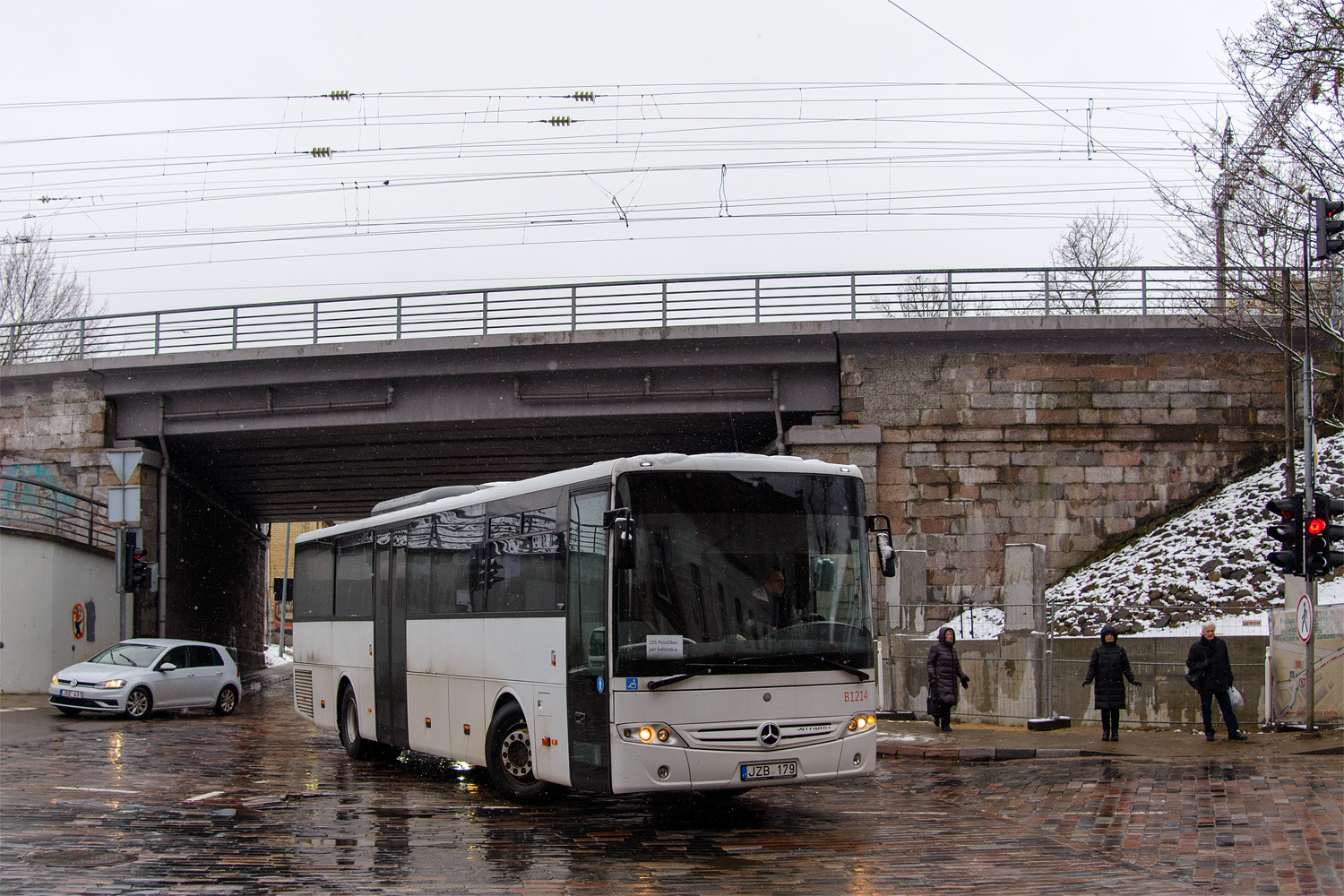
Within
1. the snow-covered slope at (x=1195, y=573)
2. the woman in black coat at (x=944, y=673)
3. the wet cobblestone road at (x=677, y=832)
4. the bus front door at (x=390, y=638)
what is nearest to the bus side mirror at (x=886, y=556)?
the wet cobblestone road at (x=677, y=832)

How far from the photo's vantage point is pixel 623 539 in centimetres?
949

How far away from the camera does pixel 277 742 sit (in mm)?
17734

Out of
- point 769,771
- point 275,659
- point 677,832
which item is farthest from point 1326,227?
point 275,659

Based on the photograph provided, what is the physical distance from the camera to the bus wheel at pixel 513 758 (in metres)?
11.4

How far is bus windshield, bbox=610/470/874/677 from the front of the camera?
31.8ft

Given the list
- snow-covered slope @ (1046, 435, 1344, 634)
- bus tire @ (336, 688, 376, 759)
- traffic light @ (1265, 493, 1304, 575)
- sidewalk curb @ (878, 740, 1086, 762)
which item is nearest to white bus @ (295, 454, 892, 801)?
bus tire @ (336, 688, 376, 759)

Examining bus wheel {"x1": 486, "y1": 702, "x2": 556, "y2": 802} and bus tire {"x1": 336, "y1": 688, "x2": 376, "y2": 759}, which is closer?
bus wheel {"x1": 486, "y1": 702, "x2": 556, "y2": 802}

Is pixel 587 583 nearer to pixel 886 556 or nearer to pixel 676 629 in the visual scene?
pixel 676 629

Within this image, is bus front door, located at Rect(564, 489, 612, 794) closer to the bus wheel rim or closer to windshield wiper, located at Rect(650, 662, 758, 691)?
windshield wiper, located at Rect(650, 662, 758, 691)

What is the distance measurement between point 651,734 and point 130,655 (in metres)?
15.3

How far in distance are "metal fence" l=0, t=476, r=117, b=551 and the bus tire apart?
53.4ft

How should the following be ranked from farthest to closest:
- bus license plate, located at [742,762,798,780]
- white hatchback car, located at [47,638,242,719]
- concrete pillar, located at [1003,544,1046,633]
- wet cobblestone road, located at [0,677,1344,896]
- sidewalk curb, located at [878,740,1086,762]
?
white hatchback car, located at [47,638,242,719] → concrete pillar, located at [1003,544,1046,633] → sidewalk curb, located at [878,740,1086,762] → bus license plate, located at [742,762,798,780] → wet cobblestone road, located at [0,677,1344,896]

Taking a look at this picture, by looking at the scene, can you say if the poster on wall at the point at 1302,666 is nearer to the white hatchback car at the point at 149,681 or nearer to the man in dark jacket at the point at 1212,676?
the man in dark jacket at the point at 1212,676

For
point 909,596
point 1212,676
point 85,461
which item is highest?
point 85,461
